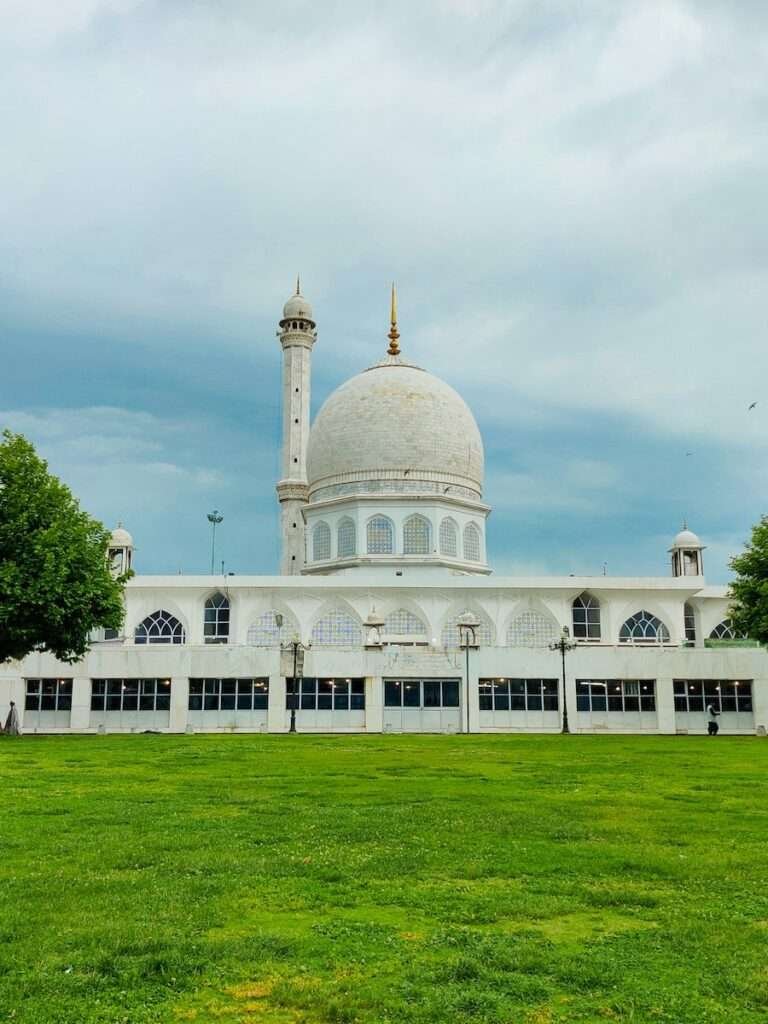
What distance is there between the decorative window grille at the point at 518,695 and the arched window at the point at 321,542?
1953 centimetres

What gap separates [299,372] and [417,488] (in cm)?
1737

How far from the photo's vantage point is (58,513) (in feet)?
122

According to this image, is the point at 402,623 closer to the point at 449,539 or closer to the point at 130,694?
the point at 449,539

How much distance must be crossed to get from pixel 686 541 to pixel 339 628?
974 inches

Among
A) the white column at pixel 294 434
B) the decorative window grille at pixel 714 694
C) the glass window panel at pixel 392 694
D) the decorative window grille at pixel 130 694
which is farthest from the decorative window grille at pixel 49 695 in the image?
the decorative window grille at pixel 714 694

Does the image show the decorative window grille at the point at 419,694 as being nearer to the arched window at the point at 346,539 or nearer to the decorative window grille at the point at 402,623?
the decorative window grille at the point at 402,623

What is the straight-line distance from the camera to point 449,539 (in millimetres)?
64000

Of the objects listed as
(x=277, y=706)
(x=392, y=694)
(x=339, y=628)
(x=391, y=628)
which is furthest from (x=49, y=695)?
(x=391, y=628)

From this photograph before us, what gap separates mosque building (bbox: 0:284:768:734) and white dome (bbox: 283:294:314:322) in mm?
120

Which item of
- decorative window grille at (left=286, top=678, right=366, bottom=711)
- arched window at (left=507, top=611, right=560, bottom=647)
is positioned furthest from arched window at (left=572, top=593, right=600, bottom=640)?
decorative window grille at (left=286, top=678, right=366, bottom=711)

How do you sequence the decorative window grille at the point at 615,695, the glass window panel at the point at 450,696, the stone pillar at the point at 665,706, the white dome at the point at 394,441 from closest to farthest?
the glass window panel at the point at 450,696 < the stone pillar at the point at 665,706 < the decorative window grille at the point at 615,695 < the white dome at the point at 394,441

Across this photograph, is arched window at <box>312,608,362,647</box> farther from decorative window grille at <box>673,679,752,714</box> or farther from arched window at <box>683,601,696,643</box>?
arched window at <box>683,601,696,643</box>

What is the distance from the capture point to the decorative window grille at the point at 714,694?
161ft

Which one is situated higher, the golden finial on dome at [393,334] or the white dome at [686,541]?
the golden finial on dome at [393,334]
